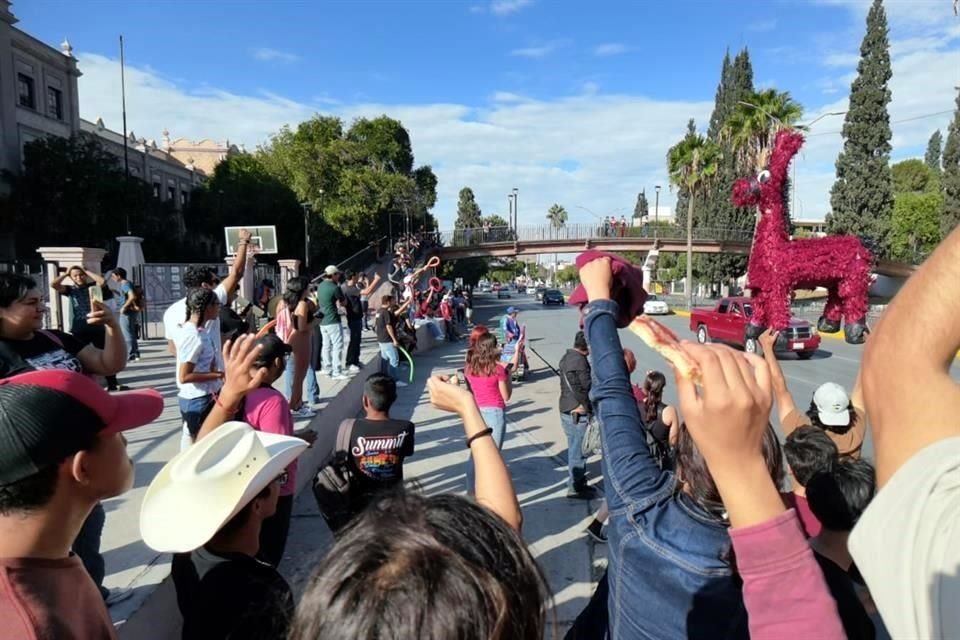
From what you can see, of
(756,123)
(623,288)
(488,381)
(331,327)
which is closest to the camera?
(623,288)

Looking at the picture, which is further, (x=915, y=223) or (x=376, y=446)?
(x=915, y=223)

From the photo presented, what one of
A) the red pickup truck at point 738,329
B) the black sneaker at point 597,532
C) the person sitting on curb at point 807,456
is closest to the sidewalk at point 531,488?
the black sneaker at point 597,532

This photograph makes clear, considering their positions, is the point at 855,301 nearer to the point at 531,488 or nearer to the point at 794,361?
the point at 531,488

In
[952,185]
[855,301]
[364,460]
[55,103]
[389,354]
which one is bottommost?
[389,354]

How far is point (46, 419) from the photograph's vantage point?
4.89ft

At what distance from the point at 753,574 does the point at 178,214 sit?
47083 mm

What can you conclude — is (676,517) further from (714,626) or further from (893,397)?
(893,397)

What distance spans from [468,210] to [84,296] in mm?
91674

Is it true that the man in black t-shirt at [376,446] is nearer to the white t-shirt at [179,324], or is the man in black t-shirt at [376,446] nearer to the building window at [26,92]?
the white t-shirt at [179,324]

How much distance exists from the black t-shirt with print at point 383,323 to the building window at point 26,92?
3207 centimetres

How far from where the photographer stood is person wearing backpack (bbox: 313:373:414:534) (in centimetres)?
342

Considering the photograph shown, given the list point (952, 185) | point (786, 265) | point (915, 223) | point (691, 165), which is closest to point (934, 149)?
point (915, 223)

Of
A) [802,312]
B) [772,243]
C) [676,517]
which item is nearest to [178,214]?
[802,312]

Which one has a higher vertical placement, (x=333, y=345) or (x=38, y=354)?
(x=38, y=354)
